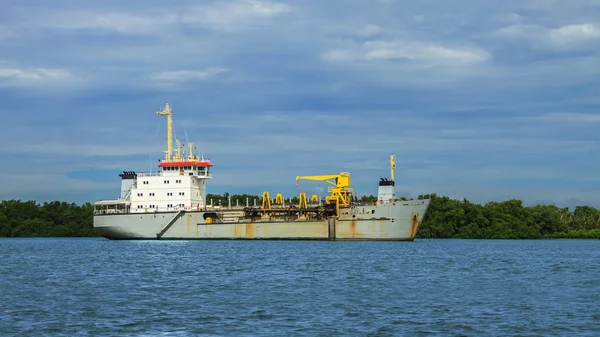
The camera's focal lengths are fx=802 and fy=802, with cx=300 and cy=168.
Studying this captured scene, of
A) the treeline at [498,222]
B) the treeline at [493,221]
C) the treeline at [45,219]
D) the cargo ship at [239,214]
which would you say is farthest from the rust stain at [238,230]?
the treeline at [45,219]

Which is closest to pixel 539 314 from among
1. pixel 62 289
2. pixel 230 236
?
pixel 62 289

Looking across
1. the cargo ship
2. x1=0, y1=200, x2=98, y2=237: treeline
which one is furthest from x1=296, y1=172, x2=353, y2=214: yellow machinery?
x1=0, y1=200, x2=98, y2=237: treeline

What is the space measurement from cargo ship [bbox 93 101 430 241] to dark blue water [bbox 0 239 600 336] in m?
29.6

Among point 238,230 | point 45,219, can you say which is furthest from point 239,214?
point 45,219

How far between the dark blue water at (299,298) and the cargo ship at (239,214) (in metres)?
29.6

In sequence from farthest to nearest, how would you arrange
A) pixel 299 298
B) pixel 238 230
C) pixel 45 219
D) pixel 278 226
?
1. pixel 45 219
2. pixel 238 230
3. pixel 278 226
4. pixel 299 298

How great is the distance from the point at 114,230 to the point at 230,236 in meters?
13.2

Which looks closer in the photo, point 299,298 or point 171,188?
point 299,298

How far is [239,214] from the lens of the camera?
88000 millimetres

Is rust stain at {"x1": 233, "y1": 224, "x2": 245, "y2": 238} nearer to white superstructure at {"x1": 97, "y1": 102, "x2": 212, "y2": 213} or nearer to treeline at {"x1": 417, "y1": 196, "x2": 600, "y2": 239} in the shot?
white superstructure at {"x1": 97, "y1": 102, "x2": 212, "y2": 213}

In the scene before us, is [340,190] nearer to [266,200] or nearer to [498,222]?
[266,200]

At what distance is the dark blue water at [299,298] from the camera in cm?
2495

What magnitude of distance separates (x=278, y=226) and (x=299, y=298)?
5371 cm

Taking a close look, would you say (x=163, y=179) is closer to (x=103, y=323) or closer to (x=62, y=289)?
(x=62, y=289)
